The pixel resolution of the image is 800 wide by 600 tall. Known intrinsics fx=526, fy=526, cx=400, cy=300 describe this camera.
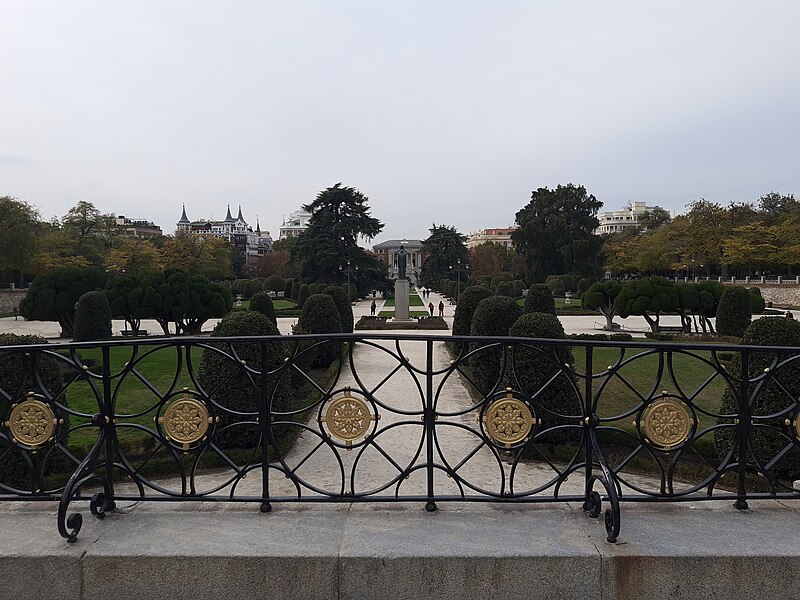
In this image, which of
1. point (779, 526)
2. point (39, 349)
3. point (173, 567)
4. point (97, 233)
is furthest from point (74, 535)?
point (97, 233)

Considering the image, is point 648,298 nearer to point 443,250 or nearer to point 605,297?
point 605,297

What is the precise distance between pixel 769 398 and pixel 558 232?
1800 inches

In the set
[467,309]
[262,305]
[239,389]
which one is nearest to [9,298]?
[262,305]

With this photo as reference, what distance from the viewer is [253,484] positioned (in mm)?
5211

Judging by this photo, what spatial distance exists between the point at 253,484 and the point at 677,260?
43.9 metres

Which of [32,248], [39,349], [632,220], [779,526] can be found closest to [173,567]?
[39,349]

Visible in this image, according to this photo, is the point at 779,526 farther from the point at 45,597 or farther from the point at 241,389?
the point at 241,389

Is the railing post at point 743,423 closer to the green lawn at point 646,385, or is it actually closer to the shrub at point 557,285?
the green lawn at point 646,385

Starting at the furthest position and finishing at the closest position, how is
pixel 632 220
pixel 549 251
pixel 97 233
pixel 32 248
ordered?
pixel 632 220 → pixel 549 251 → pixel 97 233 → pixel 32 248

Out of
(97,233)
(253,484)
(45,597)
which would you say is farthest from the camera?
(97,233)

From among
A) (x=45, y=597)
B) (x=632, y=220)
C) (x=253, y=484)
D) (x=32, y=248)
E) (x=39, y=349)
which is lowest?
(x=253, y=484)

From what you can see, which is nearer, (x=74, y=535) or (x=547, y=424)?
(x=74, y=535)

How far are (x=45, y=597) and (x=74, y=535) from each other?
0.24 metres

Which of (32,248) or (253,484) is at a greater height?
(32,248)
